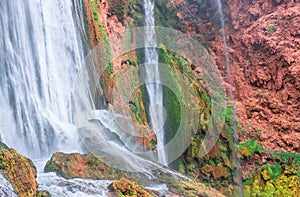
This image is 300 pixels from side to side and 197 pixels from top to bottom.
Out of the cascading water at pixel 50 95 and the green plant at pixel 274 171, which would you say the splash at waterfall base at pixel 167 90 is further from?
the green plant at pixel 274 171

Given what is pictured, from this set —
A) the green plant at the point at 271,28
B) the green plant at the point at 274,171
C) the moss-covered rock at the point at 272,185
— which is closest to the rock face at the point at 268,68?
the green plant at the point at 271,28

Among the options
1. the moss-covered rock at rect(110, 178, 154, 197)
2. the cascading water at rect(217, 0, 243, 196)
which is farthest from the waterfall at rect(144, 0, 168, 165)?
the moss-covered rock at rect(110, 178, 154, 197)

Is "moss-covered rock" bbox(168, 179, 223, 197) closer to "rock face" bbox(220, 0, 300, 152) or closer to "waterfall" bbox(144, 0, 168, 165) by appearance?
"waterfall" bbox(144, 0, 168, 165)

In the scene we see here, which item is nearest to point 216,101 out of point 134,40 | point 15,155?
point 134,40

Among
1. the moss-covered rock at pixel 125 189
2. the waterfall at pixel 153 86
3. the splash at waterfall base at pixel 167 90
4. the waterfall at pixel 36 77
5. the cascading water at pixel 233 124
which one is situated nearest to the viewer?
the moss-covered rock at pixel 125 189

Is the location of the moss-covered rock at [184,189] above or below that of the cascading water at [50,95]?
below

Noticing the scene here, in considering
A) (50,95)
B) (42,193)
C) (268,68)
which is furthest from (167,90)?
(42,193)
